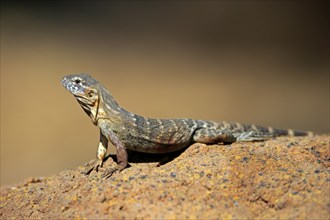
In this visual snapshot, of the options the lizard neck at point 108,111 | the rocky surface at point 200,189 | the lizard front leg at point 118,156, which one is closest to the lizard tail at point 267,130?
the rocky surface at point 200,189

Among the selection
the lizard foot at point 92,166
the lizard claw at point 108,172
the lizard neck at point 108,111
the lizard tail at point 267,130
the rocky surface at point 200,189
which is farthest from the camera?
the lizard tail at point 267,130

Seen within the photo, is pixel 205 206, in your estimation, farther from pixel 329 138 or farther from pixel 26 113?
pixel 26 113

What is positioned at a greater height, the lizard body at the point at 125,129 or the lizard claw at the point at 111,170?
the lizard body at the point at 125,129

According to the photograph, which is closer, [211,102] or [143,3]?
[211,102]

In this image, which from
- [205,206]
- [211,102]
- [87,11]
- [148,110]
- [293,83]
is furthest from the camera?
[87,11]

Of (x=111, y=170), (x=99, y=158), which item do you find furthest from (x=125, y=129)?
(x=111, y=170)

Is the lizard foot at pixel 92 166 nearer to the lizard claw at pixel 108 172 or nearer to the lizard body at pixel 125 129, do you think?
the lizard body at pixel 125 129

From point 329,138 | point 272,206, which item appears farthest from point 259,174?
point 329,138

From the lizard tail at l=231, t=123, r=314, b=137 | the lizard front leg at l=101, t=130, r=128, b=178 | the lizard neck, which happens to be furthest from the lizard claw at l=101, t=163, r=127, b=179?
the lizard tail at l=231, t=123, r=314, b=137
